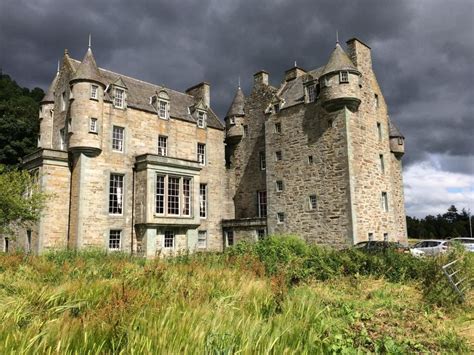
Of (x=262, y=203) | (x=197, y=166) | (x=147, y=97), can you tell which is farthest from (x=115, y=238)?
(x=262, y=203)

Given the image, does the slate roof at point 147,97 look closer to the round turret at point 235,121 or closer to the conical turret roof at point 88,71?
the conical turret roof at point 88,71

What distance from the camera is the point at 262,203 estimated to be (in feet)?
115

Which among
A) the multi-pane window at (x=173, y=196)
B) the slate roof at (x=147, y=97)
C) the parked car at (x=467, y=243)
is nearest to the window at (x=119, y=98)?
the slate roof at (x=147, y=97)

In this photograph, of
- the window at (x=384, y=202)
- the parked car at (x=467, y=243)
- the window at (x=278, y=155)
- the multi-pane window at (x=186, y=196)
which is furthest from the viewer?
the window at (x=278, y=155)

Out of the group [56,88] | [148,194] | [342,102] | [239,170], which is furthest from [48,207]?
[342,102]

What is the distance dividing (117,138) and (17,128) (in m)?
18.6

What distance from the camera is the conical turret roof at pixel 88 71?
27.8 metres

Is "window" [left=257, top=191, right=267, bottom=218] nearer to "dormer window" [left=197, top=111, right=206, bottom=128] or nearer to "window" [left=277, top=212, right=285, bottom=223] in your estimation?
"window" [left=277, top=212, right=285, bottom=223]

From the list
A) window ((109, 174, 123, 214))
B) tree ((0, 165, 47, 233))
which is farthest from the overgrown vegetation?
window ((109, 174, 123, 214))

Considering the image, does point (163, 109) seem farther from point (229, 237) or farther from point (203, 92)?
point (229, 237)

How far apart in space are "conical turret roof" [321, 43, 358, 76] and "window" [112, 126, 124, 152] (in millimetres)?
15602

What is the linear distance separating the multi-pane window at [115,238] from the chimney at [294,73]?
1999 centimetres

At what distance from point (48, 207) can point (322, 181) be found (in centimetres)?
1905

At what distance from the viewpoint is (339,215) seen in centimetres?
2730
